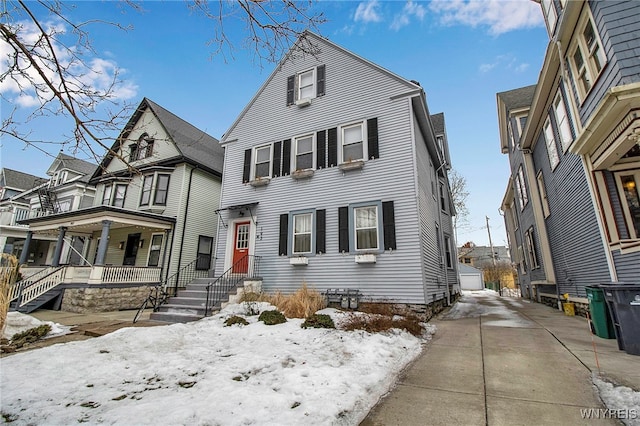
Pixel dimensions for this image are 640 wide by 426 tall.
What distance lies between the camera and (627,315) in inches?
166

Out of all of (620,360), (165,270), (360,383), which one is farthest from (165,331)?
(165,270)

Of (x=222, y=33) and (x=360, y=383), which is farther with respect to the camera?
(x=222, y=33)

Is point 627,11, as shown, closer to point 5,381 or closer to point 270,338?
point 270,338

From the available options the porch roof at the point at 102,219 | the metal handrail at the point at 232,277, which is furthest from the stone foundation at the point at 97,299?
the metal handrail at the point at 232,277

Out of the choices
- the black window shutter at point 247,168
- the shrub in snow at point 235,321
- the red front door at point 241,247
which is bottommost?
the shrub in snow at point 235,321

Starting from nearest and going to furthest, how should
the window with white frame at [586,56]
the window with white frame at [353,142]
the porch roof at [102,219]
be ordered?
the window with white frame at [586,56]
the window with white frame at [353,142]
the porch roof at [102,219]

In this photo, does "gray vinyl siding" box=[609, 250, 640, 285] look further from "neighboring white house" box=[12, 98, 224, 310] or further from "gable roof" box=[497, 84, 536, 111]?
"neighboring white house" box=[12, 98, 224, 310]

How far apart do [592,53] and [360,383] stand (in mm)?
8386

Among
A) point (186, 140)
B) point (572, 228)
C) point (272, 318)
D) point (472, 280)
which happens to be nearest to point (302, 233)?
point (272, 318)

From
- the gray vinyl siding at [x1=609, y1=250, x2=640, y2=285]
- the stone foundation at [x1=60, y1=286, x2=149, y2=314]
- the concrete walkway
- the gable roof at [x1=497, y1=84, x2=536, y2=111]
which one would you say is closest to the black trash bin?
the concrete walkway

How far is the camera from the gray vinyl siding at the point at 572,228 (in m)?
7.05

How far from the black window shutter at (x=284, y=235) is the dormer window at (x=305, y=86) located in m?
4.46

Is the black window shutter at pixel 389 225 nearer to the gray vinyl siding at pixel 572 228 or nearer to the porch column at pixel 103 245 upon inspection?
the gray vinyl siding at pixel 572 228

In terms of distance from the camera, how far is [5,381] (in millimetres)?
3174
